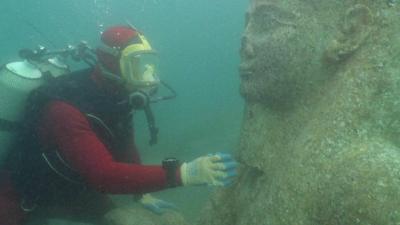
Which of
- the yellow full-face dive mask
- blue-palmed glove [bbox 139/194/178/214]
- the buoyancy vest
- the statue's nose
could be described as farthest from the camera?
blue-palmed glove [bbox 139/194/178/214]

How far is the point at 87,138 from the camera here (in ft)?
14.3

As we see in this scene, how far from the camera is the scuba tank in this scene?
5305 mm

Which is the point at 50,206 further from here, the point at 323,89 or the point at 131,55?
the point at 323,89

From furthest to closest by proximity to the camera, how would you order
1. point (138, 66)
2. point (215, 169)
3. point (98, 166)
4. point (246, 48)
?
point (138, 66) → point (246, 48) → point (98, 166) → point (215, 169)

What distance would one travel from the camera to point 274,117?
4434 millimetres

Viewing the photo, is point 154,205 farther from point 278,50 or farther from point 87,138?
point 278,50

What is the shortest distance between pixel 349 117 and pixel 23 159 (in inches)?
150

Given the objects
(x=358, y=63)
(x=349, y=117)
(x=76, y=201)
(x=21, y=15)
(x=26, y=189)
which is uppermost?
(x=358, y=63)

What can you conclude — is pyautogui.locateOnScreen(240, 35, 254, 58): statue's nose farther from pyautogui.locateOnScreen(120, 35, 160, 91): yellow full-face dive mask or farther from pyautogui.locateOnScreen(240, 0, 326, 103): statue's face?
pyautogui.locateOnScreen(120, 35, 160, 91): yellow full-face dive mask

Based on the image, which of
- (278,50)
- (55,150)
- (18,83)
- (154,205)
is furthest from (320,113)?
(18,83)

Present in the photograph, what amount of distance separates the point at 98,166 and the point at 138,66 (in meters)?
1.45

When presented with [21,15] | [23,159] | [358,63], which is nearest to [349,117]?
[358,63]

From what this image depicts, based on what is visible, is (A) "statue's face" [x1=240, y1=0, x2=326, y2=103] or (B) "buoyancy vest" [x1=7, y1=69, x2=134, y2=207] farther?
(B) "buoyancy vest" [x1=7, y1=69, x2=134, y2=207]

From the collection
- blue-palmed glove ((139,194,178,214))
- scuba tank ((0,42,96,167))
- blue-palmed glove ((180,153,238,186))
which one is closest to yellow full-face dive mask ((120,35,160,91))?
scuba tank ((0,42,96,167))
